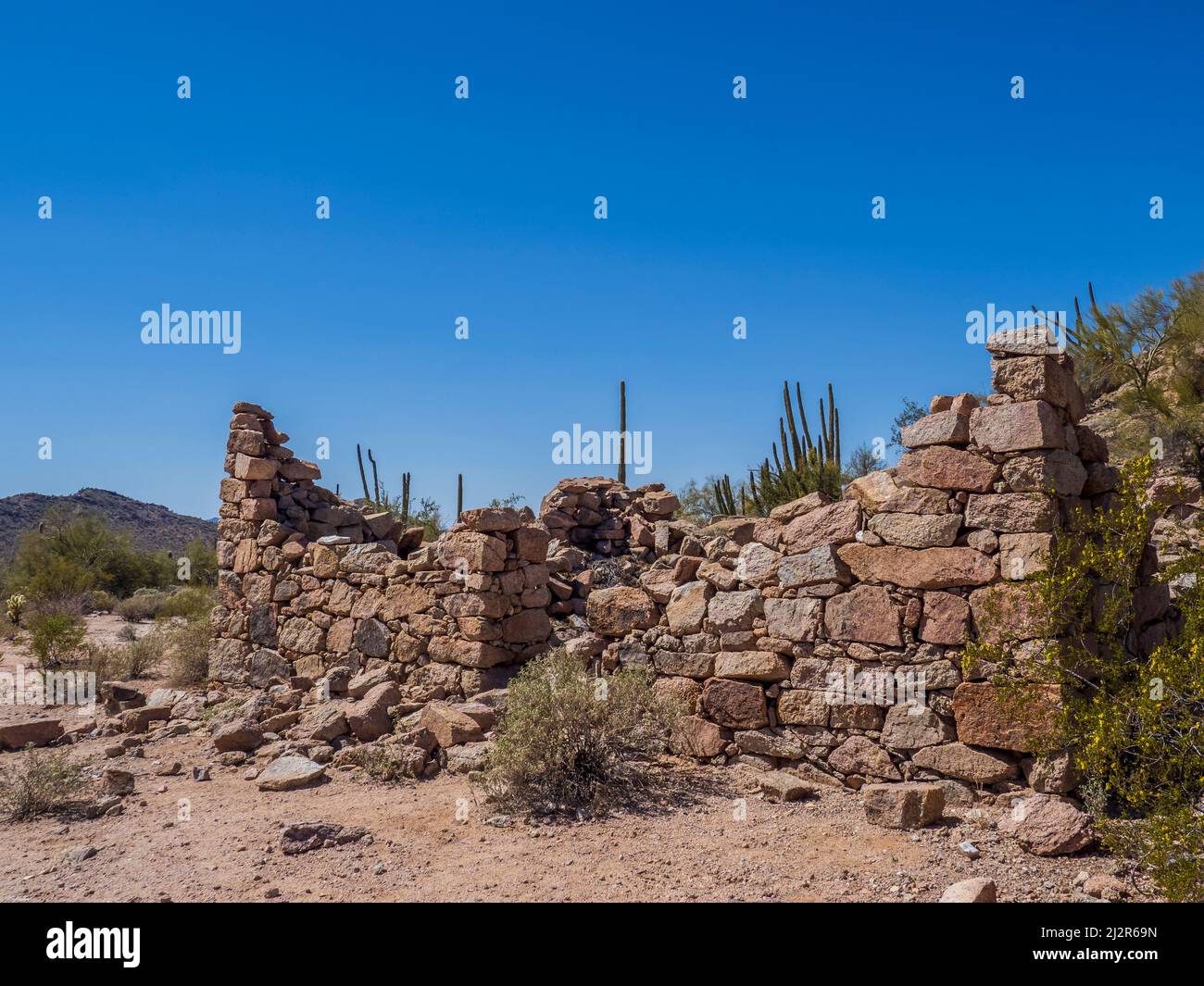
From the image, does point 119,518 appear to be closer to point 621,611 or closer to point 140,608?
point 140,608

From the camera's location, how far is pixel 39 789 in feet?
22.0

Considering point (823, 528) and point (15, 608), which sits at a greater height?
point (823, 528)

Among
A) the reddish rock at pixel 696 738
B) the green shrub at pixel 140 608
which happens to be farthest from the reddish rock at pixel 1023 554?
the green shrub at pixel 140 608

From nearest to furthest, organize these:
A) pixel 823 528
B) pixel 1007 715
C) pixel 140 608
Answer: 1. pixel 1007 715
2. pixel 823 528
3. pixel 140 608

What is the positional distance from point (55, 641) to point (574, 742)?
9757 millimetres

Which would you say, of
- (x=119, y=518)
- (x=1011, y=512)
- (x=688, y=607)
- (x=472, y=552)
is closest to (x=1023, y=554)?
(x=1011, y=512)

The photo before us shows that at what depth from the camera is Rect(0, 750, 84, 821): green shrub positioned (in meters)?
6.61

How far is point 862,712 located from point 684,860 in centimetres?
184

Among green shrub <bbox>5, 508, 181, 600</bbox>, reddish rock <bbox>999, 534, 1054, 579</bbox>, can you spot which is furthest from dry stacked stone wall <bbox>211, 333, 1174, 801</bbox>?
green shrub <bbox>5, 508, 181, 600</bbox>

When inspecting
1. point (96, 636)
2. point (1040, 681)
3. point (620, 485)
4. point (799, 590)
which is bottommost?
point (96, 636)

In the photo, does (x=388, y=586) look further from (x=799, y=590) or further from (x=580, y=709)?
(x=799, y=590)

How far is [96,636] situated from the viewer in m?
15.9

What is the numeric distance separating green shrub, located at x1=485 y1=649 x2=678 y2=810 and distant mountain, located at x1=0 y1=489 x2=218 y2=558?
30.5m

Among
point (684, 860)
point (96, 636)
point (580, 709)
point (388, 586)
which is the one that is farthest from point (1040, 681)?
point (96, 636)
